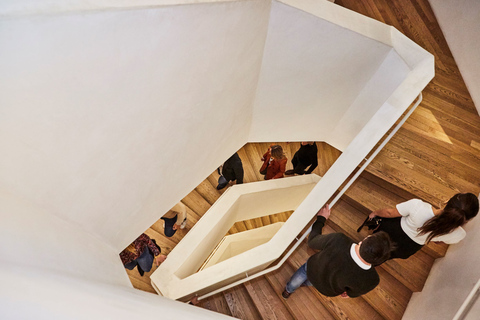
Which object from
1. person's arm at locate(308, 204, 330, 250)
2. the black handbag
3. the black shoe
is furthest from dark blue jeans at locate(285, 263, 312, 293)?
the black handbag

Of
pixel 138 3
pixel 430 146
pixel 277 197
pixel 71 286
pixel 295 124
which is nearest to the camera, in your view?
pixel 71 286

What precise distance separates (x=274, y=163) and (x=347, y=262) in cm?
304

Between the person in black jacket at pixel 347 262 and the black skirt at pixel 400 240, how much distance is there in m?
0.37

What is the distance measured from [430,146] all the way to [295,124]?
83.1 inches

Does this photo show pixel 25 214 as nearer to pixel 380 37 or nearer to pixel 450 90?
pixel 380 37

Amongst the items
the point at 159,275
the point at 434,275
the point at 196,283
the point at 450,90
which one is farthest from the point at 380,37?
the point at 159,275

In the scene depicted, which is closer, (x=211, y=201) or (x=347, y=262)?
(x=347, y=262)

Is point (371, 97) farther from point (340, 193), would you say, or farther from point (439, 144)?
point (340, 193)

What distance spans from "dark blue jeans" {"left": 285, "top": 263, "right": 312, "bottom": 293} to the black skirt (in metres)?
0.88

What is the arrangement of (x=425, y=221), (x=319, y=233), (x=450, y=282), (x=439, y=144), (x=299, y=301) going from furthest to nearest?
(x=439, y=144) → (x=299, y=301) → (x=319, y=233) → (x=450, y=282) → (x=425, y=221)

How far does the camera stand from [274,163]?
209 inches

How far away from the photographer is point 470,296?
2150mm

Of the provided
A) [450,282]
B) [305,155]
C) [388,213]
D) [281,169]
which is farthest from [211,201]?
[450,282]

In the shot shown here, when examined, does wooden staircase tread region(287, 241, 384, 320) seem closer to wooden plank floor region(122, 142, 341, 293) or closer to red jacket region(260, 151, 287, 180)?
wooden plank floor region(122, 142, 341, 293)
